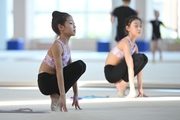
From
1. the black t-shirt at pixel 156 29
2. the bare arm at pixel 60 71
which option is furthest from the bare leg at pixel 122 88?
the black t-shirt at pixel 156 29

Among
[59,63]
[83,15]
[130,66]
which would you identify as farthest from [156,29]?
[83,15]

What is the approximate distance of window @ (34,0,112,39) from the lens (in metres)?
28.4

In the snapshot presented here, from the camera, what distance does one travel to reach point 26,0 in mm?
28359

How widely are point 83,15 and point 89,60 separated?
43.6 ft

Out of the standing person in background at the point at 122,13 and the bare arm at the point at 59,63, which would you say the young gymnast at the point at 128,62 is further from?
the standing person in background at the point at 122,13

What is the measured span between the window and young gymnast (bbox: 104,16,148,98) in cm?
2170

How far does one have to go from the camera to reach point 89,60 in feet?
50.8

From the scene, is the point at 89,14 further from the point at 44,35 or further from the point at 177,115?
the point at 177,115

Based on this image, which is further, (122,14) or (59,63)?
(122,14)

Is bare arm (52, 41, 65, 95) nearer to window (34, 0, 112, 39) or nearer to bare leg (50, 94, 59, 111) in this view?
bare leg (50, 94, 59, 111)

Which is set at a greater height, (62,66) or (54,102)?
(62,66)

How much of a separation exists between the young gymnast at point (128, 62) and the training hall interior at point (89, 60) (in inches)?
7.9

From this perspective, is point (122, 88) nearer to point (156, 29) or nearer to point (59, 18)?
point (59, 18)

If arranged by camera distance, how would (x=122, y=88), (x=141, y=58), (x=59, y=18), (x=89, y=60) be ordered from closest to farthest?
1. (x=59, y=18)
2. (x=141, y=58)
3. (x=122, y=88)
4. (x=89, y=60)
